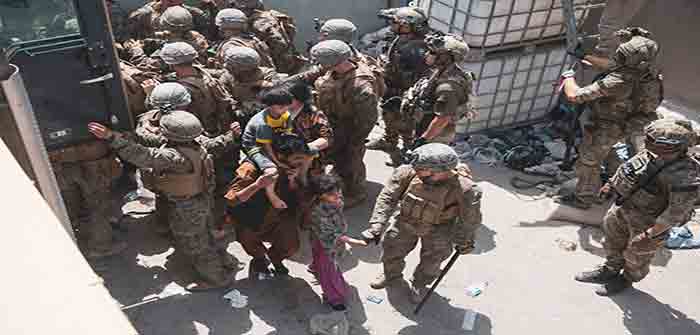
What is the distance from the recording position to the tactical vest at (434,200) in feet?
13.5

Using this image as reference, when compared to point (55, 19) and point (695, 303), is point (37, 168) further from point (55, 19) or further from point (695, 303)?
point (695, 303)

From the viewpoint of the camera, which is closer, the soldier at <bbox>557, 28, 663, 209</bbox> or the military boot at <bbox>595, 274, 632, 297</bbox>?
the military boot at <bbox>595, 274, 632, 297</bbox>

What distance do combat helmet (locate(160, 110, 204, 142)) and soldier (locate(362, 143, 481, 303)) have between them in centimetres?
148

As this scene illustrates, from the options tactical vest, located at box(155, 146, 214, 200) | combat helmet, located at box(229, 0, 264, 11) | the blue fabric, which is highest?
combat helmet, located at box(229, 0, 264, 11)

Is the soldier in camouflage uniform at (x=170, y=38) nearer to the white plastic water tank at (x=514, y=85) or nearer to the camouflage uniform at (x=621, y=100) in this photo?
the white plastic water tank at (x=514, y=85)

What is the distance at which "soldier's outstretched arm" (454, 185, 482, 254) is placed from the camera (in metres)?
4.10

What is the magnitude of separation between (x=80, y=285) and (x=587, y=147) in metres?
5.54

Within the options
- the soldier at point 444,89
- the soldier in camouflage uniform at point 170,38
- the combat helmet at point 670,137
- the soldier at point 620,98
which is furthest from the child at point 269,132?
the soldier at point 620,98

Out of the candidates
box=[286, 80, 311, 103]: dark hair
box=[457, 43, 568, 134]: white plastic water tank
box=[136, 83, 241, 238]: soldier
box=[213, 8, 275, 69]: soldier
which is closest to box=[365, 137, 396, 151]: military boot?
box=[457, 43, 568, 134]: white plastic water tank

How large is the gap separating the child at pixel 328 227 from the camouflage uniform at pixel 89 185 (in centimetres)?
188

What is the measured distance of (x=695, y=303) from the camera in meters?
5.00

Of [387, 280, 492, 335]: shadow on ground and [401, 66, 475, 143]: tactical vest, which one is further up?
[401, 66, 475, 143]: tactical vest

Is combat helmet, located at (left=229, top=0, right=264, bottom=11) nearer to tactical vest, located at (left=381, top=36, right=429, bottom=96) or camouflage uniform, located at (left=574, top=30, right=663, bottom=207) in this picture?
tactical vest, located at (left=381, top=36, right=429, bottom=96)

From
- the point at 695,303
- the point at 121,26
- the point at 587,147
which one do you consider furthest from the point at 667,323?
the point at 121,26
